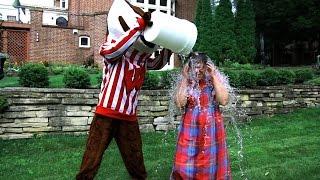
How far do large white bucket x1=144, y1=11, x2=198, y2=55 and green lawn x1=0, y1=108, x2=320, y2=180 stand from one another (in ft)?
6.07

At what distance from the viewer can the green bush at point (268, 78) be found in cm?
955

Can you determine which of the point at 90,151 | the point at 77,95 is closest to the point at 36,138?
the point at 77,95

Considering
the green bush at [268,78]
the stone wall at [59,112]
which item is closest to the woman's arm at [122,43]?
the stone wall at [59,112]

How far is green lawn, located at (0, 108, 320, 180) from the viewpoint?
5374 millimetres

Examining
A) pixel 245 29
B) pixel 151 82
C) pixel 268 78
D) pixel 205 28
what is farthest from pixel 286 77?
pixel 205 28

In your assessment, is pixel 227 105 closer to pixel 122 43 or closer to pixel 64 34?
pixel 122 43

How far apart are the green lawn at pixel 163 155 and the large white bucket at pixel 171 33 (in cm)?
185

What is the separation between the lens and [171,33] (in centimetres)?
374

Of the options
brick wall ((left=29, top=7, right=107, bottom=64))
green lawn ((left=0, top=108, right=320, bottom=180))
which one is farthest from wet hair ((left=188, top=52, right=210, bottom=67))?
brick wall ((left=29, top=7, right=107, bottom=64))

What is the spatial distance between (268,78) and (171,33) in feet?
20.5

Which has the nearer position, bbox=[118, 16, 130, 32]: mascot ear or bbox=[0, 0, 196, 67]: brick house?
bbox=[118, 16, 130, 32]: mascot ear

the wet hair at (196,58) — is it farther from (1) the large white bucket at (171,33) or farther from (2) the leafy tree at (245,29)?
(2) the leafy tree at (245,29)

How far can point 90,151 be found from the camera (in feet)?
13.6

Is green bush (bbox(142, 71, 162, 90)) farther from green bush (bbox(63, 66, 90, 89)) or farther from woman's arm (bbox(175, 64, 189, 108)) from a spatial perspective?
woman's arm (bbox(175, 64, 189, 108))
